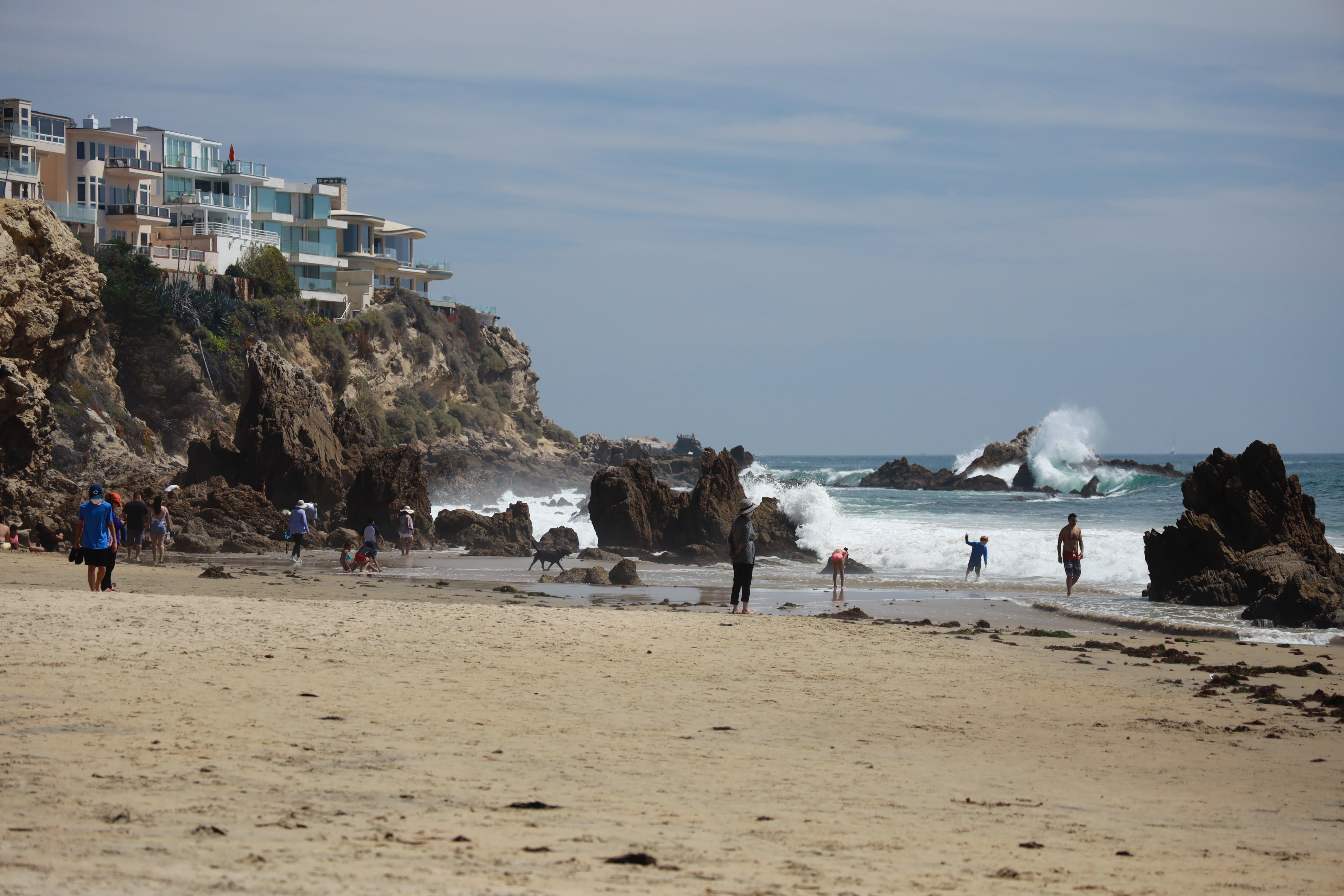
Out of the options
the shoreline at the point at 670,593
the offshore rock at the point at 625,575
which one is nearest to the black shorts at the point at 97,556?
the shoreline at the point at 670,593

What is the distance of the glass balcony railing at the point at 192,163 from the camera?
61.1 metres

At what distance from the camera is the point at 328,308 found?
63031 millimetres

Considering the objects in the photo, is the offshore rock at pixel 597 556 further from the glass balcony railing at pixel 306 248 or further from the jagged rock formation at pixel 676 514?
the glass balcony railing at pixel 306 248

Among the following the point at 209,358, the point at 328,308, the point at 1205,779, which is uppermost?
the point at 328,308

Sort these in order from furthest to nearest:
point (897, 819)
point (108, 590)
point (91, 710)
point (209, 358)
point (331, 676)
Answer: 1. point (209, 358)
2. point (108, 590)
3. point (331, 676)
4. point (91, 710)
5. point (897, 819)

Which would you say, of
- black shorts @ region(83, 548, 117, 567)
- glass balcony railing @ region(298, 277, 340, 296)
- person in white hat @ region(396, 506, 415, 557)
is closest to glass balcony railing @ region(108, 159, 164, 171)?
glass balcony railing @ region(298, 277, 340, 296)

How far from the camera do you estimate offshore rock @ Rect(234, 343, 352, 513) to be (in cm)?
3306

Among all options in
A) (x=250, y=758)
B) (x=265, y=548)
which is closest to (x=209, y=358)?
(x=265, y=548)

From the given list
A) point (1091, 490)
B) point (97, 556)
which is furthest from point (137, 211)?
point (1091, 490)

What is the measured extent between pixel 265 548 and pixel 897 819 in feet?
77.3

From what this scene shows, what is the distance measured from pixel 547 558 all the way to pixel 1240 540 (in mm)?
13133

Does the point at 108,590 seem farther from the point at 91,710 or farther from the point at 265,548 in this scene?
the point at 265,548

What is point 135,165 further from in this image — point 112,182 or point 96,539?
point 96,539

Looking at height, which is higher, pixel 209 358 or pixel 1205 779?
pixel 209 358
